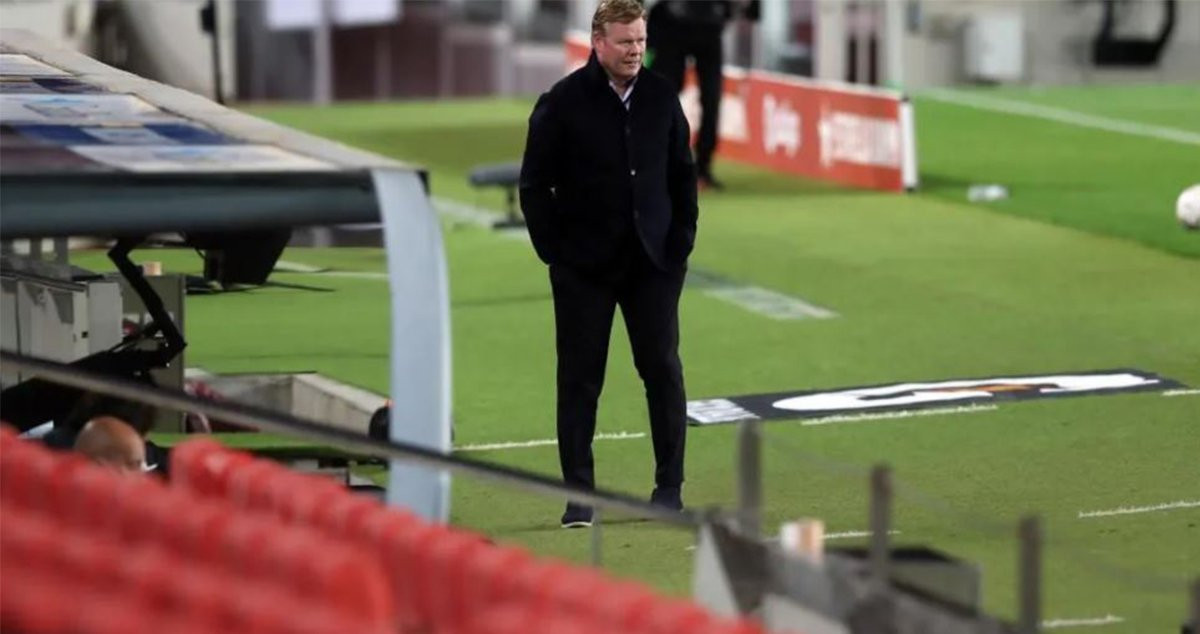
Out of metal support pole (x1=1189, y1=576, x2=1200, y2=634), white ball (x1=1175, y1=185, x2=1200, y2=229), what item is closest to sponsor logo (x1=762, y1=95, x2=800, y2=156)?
white ball (x1=1175, y1=185, x2=1200, y2=229)

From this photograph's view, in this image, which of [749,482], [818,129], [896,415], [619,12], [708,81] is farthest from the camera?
[818,129]

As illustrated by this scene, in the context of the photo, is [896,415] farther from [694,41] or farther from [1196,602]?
[694,41]

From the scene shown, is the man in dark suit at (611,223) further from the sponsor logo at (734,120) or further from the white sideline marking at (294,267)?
the sponsor logo at (734,120)

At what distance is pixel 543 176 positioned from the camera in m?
10.8

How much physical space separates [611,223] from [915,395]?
3832 mm

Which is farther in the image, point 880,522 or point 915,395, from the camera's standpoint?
point 915,395

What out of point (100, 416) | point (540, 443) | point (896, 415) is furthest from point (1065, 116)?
point (100, 416)

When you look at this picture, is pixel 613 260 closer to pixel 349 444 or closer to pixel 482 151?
pixel 349 444

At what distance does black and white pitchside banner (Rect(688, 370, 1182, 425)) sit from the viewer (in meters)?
13.8

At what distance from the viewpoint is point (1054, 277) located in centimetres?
1861

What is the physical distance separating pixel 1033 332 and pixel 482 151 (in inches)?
520

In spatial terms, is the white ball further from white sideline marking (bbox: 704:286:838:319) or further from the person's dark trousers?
the person's dark trousers

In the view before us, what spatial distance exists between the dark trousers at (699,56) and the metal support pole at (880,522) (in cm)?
1645

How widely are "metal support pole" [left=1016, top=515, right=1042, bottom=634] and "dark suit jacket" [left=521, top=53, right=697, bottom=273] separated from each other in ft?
13.4
